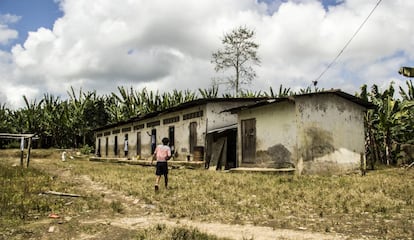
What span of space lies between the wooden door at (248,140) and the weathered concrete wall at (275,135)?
257mm

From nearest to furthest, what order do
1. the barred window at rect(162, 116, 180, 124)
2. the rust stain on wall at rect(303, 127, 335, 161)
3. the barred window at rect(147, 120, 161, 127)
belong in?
the rust stain on wall at rect(303, 127, 335, 161) → the barred window at rect(162, 116, 180, 124) → the barred window at rect(147, 120, 161, 127)

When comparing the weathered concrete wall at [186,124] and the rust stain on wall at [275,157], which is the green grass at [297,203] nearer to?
the rust stain on wall at [275,157]

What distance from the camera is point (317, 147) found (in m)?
14.7

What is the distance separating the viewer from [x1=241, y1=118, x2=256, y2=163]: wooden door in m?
16.6

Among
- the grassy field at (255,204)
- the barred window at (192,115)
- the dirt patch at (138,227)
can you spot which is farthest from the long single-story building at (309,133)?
the dirt patch at (138,227)

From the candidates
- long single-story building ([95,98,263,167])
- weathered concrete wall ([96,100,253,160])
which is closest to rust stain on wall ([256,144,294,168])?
long single-story building ([95,98,263,167])

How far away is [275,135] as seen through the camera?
15547 mm

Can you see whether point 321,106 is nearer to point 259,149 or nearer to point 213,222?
point 259,149

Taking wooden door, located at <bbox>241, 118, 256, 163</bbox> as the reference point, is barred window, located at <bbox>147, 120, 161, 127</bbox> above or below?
above

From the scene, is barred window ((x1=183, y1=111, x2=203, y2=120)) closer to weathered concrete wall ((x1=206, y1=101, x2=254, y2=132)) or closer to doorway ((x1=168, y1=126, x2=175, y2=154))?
weathered concrete wall ((x1=206, y1=101, x2=254, y2=132))

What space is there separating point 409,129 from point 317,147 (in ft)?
25.6

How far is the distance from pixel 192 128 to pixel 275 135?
6226 millimetres

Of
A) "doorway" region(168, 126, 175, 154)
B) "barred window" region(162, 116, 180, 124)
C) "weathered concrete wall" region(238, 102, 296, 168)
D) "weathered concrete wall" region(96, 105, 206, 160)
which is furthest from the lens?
"doorway" region(168, 126, 175, 154)

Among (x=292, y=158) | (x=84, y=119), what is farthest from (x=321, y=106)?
(x=84, y=119)
